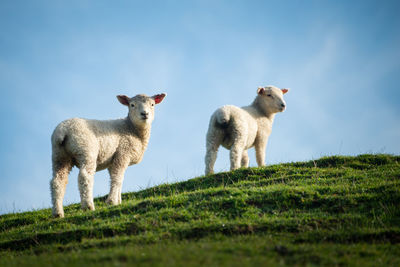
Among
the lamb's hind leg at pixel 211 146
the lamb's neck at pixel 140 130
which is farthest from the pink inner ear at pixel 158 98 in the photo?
the lamb's hind leg at pixel 211 146

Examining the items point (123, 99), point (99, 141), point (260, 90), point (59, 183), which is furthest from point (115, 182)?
point (260, 90)

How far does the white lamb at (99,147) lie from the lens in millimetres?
9391

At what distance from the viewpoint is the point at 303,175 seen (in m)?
11.7

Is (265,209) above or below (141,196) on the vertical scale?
below

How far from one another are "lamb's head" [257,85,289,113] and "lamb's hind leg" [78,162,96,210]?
8.07 m

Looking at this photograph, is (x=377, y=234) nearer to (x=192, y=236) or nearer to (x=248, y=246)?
(x=248, y=246)

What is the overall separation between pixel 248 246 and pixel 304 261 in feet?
3.24

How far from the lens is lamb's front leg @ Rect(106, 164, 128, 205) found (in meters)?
10.2

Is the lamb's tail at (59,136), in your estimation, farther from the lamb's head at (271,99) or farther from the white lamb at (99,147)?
the lamb's head at (271,99)

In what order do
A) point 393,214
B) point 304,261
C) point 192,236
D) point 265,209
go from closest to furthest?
point 304,261 → point 192,236 → point 393,214 → point 265,209

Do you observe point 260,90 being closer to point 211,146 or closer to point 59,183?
point 211,146

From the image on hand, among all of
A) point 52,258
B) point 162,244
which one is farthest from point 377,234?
point 52,258

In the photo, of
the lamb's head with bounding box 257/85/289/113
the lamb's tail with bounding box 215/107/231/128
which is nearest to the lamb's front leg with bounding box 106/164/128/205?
the lamb's tail with bounding box 215/107/231/128

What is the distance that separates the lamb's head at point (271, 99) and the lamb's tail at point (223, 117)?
8.85 ft
